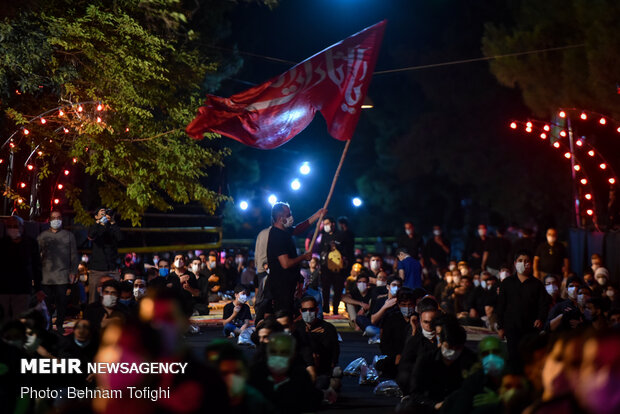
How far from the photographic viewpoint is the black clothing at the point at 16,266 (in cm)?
1194

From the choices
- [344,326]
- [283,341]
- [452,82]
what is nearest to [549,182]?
[452,82]

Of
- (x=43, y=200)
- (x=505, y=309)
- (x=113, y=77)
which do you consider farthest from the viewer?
A: (x=43, y=200)

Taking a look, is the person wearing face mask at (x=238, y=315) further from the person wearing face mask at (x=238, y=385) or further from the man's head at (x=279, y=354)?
the person wearing face mask at (x=238, y=385)

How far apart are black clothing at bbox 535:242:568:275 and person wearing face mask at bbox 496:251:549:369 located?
19.7 ft

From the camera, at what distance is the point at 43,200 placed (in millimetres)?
21016

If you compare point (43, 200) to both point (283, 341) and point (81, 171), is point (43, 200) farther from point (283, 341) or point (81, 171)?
point (283, 341)

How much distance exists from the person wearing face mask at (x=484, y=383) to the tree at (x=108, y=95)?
430 inches

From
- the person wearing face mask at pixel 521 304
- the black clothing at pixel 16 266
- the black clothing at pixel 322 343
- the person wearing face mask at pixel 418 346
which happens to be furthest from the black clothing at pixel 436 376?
the black clothing at pixel 16 266

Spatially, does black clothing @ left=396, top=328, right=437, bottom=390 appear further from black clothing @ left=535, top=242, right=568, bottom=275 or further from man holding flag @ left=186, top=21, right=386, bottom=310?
black clothing @ left=535, top=242, right=568, bottom=275

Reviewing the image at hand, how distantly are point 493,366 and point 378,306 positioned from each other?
8340 mm

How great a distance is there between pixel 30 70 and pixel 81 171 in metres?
6.81

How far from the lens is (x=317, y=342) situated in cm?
1066

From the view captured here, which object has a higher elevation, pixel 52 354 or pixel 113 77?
pixel 113 77

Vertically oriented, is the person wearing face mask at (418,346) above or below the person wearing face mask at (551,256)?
below
